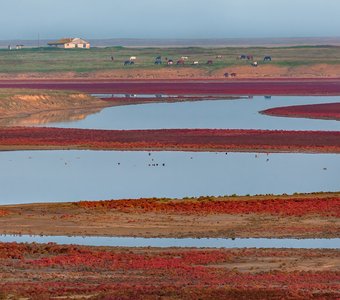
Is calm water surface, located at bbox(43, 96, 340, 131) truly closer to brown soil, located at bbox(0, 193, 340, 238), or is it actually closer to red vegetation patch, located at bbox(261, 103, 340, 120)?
red vegetation patch, located at bbox(261, 103, 340, 120)

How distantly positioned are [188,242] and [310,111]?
43.3m

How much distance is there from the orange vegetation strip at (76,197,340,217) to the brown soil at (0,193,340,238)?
36 cm

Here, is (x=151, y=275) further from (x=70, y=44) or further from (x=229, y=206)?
(x=70, y=44)

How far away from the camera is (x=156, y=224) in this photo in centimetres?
2595

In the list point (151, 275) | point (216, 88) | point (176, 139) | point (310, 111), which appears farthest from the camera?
point (216, 88)

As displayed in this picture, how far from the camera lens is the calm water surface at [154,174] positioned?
31688 mm

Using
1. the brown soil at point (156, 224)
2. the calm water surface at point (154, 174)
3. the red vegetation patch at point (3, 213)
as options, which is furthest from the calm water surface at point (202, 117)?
the red vegetation patch at point (3, 213)

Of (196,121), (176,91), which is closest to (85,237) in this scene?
(196,121)

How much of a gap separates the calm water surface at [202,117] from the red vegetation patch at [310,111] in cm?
126

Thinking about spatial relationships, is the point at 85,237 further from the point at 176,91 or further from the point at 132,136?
the point at 176,91

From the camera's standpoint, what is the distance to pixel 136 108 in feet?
238

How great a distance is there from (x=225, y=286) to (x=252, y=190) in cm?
1334

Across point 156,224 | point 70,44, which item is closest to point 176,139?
point 156,224

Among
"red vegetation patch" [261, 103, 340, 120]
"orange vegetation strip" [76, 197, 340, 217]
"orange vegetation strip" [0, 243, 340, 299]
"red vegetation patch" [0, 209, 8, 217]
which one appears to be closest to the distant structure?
"red vegetation patch" [261, 103, 340, 120]
